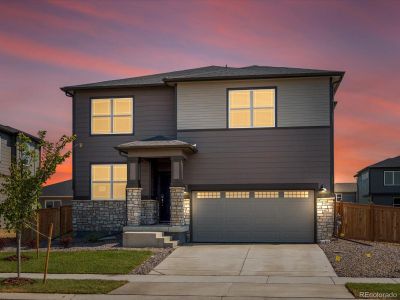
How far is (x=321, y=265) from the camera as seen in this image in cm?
1852

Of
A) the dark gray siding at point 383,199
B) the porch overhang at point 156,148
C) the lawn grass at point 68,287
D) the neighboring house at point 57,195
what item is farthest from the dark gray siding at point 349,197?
the lawn grass at point 68,287

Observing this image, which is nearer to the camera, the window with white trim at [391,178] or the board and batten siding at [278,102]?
the board and batten siding at [278,102]

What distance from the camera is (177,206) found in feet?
79.2

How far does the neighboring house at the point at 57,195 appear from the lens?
60.9 metres

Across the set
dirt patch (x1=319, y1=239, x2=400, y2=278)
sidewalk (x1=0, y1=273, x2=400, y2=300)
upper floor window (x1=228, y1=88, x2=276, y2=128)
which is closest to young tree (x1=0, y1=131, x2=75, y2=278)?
sidewalk (x1=0, y1=273, x2=400, y2=300)

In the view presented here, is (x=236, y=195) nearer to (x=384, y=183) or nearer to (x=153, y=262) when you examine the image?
(x=153, y=262)

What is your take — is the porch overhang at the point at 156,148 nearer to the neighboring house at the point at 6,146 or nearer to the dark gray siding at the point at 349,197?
the neighboring house at the point at 6,146

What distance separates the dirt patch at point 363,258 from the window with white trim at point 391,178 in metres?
37.5

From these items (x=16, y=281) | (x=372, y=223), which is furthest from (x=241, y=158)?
(x=16, y=281)

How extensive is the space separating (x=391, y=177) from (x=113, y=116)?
40.6 meters

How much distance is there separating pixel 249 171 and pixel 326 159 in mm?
3359

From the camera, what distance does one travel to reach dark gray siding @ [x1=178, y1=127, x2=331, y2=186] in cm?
2484

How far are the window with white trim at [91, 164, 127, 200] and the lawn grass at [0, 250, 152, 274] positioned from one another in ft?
19.7

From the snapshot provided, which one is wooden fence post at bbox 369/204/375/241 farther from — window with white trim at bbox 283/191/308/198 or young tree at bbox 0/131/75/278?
young tree at bbox 0/131/75/278
